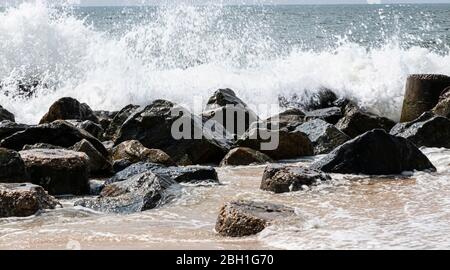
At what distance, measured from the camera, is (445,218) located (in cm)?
526

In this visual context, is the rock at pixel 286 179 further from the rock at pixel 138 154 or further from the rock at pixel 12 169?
the rock at pixel 12 169

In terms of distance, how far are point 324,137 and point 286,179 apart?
2.79 meters

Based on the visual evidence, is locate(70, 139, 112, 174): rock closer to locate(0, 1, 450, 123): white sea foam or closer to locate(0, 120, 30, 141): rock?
locate(0, 120, 30, 141): rock

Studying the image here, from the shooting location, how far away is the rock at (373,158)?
7.32m

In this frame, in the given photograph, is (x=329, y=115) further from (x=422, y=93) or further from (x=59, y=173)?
(x=59, y=173)

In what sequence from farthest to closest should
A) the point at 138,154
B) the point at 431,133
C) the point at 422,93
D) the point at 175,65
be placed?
the point at 175,65
the point at 422,93
the point at 431,133
the point at 138,154

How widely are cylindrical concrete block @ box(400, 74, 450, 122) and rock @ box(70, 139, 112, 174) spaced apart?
540 centimetres

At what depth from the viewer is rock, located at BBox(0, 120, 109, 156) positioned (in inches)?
332

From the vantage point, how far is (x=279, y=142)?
891 centimetres

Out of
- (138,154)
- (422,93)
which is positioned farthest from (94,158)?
(422,93)

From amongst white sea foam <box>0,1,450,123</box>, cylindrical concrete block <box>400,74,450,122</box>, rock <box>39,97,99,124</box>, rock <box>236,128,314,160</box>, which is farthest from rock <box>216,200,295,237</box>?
white sea foam <box>0,1,450,123</box>

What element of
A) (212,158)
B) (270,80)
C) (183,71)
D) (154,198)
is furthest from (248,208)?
(183,71)

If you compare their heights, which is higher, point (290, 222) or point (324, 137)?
point (324, 137)

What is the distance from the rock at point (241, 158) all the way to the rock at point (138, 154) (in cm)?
63
